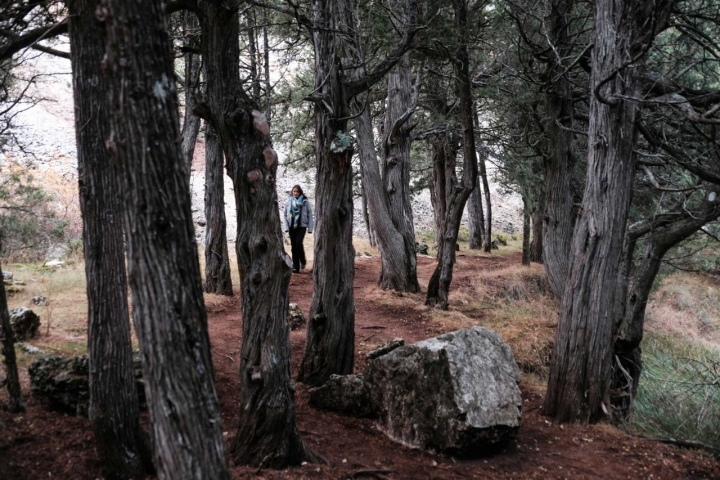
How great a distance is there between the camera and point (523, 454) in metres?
4.79

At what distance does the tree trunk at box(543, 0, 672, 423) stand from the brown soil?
0.43 meters

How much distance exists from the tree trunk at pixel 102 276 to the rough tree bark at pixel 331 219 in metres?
2.63

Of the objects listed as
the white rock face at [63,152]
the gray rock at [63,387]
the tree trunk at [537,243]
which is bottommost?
the gray rock at [63,387]

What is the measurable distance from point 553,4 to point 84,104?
7.35 meters

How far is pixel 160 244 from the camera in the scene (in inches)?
86.9

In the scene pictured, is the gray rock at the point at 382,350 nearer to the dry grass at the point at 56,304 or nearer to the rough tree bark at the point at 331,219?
the rough tree bark at the point at 331,219

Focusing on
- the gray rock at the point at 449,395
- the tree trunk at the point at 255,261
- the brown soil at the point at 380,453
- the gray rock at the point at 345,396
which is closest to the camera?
the brown soil at the point at 380,453

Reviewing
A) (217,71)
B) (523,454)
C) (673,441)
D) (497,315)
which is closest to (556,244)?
(497,315)

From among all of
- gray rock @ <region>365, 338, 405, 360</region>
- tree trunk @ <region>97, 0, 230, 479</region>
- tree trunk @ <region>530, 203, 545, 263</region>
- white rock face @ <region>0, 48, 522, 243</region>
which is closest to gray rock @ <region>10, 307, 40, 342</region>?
gray rock @ <region>365, 338, 405, 360</region>

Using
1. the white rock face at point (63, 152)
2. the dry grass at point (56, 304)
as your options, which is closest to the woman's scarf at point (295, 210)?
the dry grass at point (56, 304)

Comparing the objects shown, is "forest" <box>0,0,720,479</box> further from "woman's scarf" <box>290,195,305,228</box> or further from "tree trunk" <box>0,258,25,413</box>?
"woman's scarf" <box>290,195,305,228</box>

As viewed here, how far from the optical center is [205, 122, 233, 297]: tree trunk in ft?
33.0

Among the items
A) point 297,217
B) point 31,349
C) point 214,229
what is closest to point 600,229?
point 31,349

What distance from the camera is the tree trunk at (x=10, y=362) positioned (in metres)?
4.08
